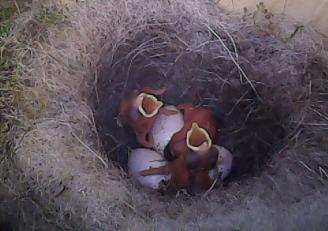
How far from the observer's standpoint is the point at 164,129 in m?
1.40

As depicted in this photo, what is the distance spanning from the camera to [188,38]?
1438mm

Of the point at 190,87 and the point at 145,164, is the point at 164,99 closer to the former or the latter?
the point at 190,87

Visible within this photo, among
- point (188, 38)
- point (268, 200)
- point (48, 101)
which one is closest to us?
point (268, 200)

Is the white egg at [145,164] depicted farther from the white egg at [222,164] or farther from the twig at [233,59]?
the twig at [233,59]

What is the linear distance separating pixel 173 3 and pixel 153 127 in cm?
22

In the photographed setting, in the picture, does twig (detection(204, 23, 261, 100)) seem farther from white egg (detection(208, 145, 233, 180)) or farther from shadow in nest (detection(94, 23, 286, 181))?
white egg (detection(208, 145, 233, 180))

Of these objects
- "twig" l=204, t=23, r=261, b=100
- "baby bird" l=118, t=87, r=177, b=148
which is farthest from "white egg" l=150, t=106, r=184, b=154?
"twig" l=204, t=23, r=261, b=100

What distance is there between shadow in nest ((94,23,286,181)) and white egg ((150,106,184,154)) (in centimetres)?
6

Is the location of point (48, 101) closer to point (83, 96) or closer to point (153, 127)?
point (83, 96)

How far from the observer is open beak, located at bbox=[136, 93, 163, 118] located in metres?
1.39

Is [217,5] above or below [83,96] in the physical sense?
above

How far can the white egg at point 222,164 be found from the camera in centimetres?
136

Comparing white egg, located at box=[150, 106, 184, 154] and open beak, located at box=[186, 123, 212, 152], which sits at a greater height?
open beak, located at box=[186, 123, 212, 152]

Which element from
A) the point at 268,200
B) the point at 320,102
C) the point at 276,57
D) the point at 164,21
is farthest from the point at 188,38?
the point at 268,200
